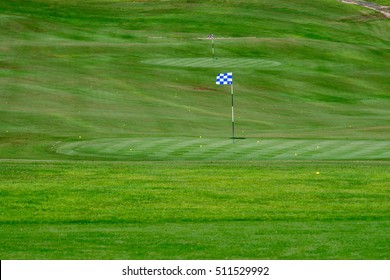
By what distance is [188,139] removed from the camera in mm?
49938

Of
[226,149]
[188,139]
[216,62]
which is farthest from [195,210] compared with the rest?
[216,62]

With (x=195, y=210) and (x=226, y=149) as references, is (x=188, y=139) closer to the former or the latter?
(x=226, y=149)

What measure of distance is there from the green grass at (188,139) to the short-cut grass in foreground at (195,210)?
69mm

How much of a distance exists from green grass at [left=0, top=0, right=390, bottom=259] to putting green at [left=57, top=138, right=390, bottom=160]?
0.14m

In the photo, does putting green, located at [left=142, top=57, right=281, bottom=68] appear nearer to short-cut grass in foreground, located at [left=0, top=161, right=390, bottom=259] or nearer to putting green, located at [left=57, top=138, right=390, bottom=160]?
putting green, located at [left=57, top=138, right=390, bottom=160]

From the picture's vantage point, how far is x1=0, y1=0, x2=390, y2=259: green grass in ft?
78.1

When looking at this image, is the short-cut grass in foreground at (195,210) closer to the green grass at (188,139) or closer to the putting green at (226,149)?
the green grass at (188,139)

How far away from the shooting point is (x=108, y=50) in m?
98.1

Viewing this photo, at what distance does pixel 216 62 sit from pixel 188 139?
45807 mm

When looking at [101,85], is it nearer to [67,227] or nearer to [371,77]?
[371,77]

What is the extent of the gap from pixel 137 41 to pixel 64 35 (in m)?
8.58

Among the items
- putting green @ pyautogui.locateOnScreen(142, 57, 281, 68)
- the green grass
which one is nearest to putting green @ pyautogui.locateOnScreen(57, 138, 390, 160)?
the green grass

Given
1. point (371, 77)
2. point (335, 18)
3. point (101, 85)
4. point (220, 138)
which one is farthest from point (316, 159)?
point (335, 18)

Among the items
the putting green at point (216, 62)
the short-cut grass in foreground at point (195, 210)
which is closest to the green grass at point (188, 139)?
the short-cut grass in foreground at point (195, 210)
